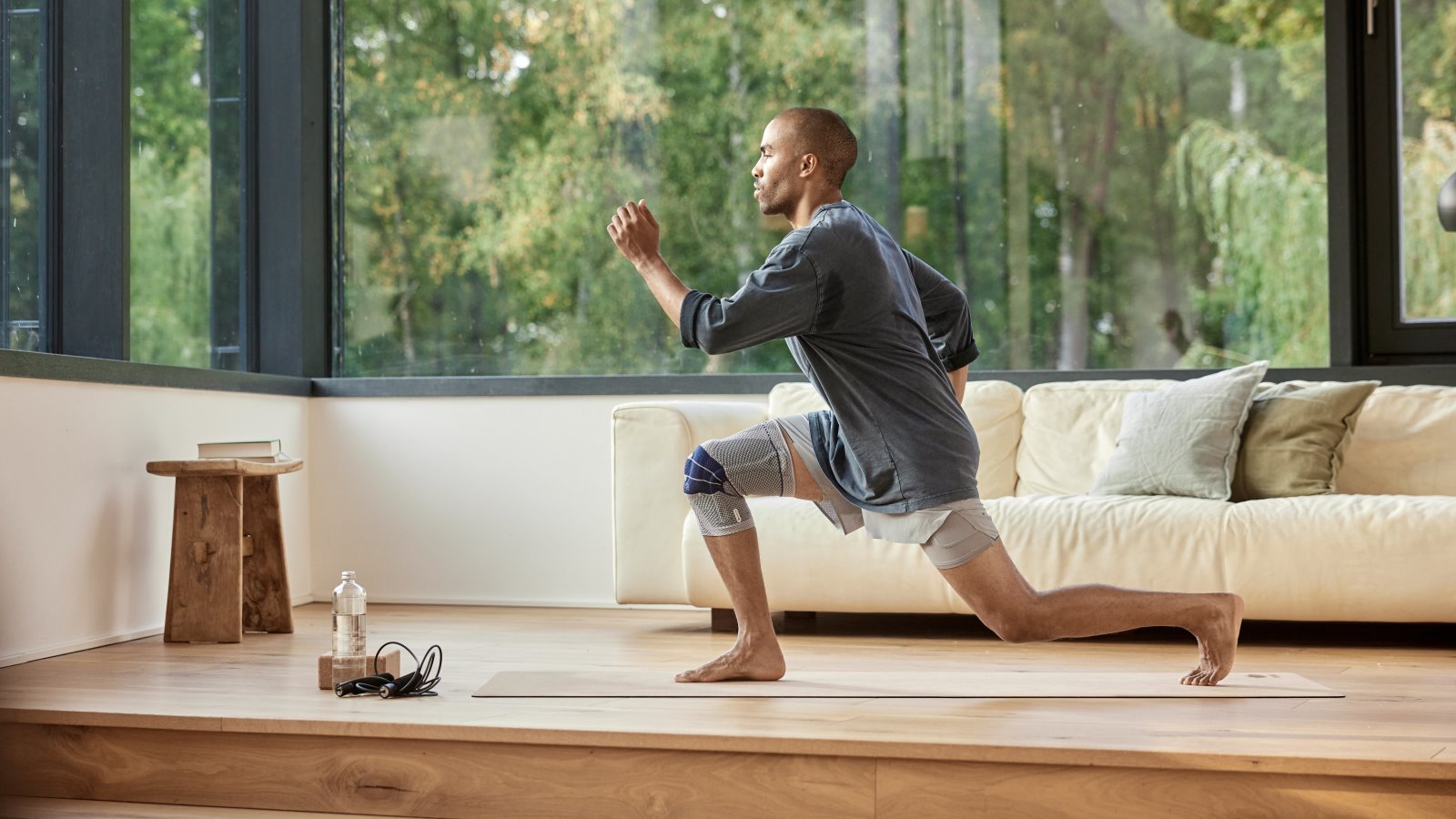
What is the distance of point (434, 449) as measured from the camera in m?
4.82

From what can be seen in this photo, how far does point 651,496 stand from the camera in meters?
4.02

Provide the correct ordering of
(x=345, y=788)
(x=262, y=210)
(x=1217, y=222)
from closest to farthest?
(x=345, y=788) → (x=1217, y=222) → (x=262, y=210)

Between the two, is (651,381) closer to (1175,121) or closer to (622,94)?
(622,94)

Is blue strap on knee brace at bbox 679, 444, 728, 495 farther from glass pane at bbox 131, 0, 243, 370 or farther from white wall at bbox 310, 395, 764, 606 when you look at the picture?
glass pane at bbox 131, 0, 243, 370

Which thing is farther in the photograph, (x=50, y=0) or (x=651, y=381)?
(x=651, y=381)

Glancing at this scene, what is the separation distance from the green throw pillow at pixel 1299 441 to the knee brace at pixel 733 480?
5.37ft

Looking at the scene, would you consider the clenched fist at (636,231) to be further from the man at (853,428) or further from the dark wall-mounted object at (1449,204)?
the dark wall-mounted object at (1449,204)

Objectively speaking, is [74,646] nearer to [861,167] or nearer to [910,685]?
[910,685]

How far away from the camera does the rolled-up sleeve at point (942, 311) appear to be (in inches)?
117

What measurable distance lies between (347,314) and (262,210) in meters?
0.47

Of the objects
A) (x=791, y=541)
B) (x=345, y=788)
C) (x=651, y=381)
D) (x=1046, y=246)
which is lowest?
(x=345, y=788)

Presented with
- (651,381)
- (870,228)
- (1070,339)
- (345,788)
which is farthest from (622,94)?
(345,788)

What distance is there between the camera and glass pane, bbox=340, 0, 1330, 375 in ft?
15.0

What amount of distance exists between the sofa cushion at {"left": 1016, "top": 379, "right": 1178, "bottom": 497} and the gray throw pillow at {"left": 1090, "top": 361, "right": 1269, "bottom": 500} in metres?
0.15
